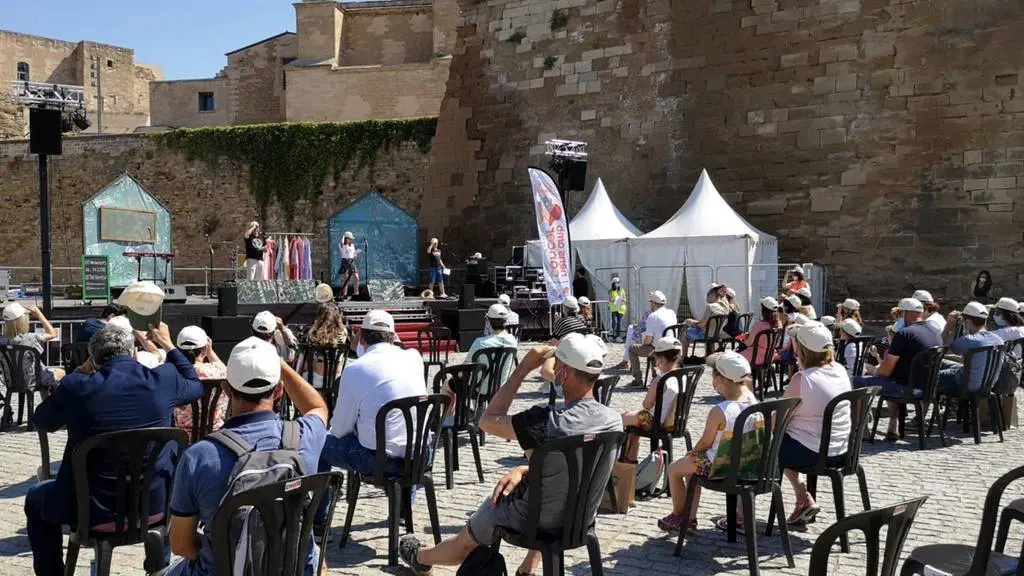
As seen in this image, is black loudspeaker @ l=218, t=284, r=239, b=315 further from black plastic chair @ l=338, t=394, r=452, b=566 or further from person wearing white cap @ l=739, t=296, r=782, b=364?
black plastic chair @ l=338, t=394, r=452, b=566

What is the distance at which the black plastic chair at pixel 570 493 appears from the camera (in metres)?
3.20

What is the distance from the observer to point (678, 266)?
14.7m

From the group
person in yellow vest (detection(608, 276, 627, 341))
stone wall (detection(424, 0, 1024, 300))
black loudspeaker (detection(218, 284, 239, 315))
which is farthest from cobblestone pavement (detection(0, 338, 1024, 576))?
stone wall (detection(424, 0, 1024, 300))

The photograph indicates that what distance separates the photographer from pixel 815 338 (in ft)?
15.1

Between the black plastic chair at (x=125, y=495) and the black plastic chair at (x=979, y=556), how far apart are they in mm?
2469

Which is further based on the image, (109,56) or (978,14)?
(109,56)

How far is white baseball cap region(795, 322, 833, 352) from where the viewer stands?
Answer: 15.1 feet

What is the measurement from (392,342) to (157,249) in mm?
13672

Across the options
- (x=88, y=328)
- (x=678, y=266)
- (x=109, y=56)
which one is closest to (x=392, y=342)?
(x=88, y=328)

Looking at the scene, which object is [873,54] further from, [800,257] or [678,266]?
[678,266]

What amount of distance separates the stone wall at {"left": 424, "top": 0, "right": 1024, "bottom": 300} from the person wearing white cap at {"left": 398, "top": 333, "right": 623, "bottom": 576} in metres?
12.6

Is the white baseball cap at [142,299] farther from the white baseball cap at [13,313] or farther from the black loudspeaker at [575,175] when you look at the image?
the black loudspeaker at [575,175]

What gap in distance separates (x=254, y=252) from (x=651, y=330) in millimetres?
8604

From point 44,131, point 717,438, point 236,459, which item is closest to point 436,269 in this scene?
point 44,131
